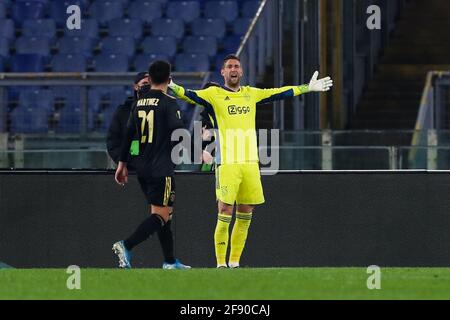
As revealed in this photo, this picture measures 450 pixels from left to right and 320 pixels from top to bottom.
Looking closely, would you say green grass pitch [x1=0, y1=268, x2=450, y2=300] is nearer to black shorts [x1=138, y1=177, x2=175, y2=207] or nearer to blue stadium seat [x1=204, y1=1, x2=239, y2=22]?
black shorts [x1=138, y1=177, x2=175, y2=207]

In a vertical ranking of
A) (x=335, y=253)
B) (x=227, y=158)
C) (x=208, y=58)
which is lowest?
(x=335, y=253)

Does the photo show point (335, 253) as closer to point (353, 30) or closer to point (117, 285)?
point (117, 285)

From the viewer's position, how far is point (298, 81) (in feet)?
61.8

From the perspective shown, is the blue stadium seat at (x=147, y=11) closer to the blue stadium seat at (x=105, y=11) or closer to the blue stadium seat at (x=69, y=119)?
the blue stadium seat at (x=105, y=11)

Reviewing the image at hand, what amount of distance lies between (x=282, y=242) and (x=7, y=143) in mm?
3552

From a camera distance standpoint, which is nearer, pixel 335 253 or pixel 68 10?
pixel 335 253

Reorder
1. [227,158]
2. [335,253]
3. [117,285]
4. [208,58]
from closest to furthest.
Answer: [117,285]
[227,158]
[335,253]
[208,58]

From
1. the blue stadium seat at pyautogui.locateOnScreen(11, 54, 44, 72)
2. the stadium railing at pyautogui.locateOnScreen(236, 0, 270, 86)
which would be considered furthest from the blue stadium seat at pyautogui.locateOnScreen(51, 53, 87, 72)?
the stadium railing at pyautogui.locateOnScreen(236, 0, 270, 86)

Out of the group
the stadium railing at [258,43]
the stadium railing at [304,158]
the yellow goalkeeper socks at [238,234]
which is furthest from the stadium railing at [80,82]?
the yellow goalkeeper socks at [238,234]

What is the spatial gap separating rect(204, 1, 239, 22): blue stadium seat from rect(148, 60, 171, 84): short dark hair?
12.4m

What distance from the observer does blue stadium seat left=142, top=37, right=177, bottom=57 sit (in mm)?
24828

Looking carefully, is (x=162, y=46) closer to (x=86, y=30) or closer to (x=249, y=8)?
(x=86, y=30)

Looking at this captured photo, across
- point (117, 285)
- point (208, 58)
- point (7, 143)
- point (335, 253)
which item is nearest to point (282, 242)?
point (335, 253)

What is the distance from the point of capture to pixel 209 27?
82.9ft
